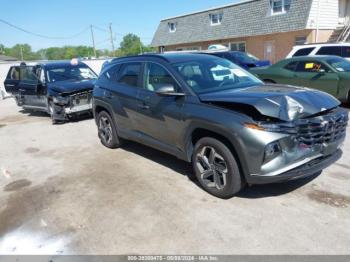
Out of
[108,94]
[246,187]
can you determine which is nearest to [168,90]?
[246,187]

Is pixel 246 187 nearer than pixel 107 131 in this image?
Yes

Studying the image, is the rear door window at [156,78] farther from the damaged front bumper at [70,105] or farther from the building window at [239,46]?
the building window at [239,46]

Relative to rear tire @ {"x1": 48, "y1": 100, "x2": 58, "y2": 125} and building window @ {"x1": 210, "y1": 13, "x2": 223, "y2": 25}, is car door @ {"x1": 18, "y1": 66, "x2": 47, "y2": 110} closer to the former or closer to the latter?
rear tire @ {"x1": 48, "y1": 100, "x2": 58, "y2": 125}

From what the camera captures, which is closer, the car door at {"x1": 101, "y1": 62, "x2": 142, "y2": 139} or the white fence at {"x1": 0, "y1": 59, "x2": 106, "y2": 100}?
the car door at {"x1": 101, "y1": 62, "x2": 142, "y2": 139}

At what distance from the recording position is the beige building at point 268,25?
22547mm

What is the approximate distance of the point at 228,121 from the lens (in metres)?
3.86

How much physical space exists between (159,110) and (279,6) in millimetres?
22462

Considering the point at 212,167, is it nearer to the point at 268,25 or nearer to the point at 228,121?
the point at 228,121

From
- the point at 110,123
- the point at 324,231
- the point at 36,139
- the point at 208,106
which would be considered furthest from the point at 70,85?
the point at 324,231

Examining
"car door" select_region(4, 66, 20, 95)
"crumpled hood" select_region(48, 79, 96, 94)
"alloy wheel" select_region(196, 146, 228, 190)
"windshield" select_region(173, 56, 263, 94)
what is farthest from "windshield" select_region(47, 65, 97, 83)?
"alloy wheel" select_region(196, 146, 228, 190)

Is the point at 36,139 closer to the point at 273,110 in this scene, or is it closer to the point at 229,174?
the point at 229,174

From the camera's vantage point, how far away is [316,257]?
10.0ft

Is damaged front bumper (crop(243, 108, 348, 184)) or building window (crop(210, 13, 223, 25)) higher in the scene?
building window (crop(210, 13, 223, 25))

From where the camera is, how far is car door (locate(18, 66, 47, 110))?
10.5m
